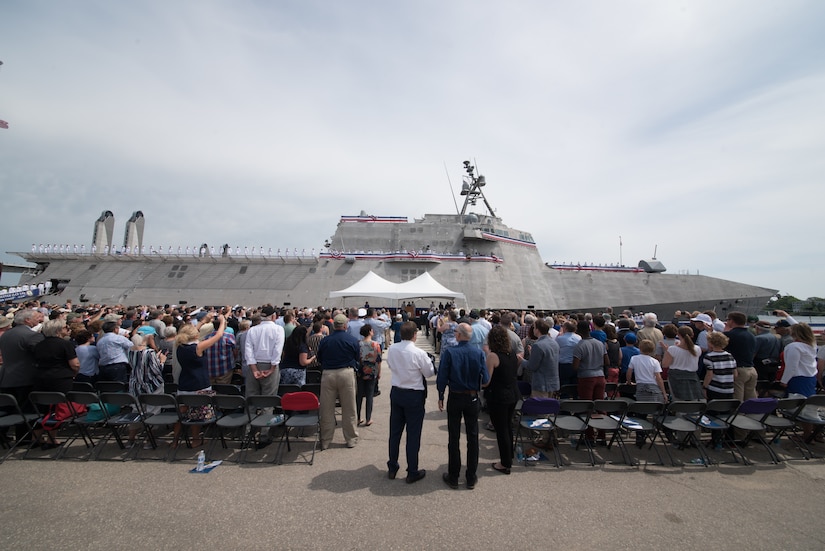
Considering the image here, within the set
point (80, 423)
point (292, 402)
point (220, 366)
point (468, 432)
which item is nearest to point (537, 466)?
point (468, 432)

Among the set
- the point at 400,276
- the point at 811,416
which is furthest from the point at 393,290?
the point at 811,416

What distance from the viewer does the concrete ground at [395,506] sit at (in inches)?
130

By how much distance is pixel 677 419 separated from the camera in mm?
5309

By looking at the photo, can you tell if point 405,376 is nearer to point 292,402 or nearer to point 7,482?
point 292,402

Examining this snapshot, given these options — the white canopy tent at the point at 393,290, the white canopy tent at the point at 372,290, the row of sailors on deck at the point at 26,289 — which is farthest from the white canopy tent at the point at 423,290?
the row of sailors on deck at the point at 26,289

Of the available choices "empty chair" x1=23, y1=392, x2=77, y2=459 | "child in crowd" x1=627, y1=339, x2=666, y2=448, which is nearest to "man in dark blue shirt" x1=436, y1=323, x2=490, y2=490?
"child in crowd" x1=627, y1=339, x2=666, y2=448

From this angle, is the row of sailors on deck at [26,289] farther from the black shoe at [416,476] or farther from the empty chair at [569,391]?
the empty chair at [569,391]

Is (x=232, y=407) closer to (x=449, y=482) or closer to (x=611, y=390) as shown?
(x=449, y=482)

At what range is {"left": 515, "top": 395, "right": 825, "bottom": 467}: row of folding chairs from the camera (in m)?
4.96

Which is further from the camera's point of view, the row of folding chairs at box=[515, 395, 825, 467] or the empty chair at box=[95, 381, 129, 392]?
the empty chair at box=[95, 381, 129, 392]

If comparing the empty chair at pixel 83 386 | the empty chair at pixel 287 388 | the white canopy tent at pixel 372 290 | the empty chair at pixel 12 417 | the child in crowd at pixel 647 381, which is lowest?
the empty chair at pixel 12 417

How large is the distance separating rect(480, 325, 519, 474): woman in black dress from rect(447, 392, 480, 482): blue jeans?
Answer: 1.10ft

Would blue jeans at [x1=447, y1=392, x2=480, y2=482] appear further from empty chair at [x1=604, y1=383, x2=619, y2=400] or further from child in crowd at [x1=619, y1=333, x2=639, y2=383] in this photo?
child in crowd at [x1=619, y1=333, x2=639, y2=383]

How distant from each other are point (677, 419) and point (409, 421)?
13.3 feet
